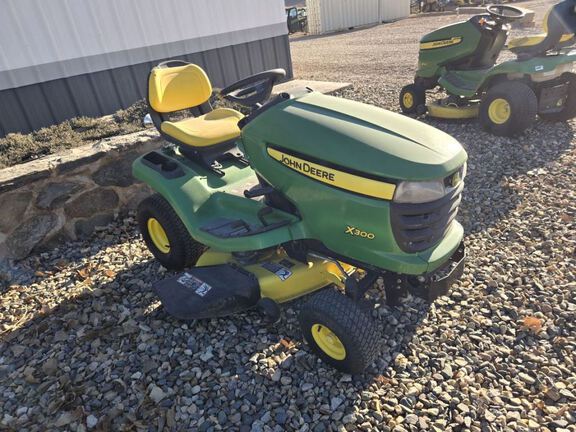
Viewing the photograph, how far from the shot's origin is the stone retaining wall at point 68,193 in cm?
328

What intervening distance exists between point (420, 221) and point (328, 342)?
729 millimetres

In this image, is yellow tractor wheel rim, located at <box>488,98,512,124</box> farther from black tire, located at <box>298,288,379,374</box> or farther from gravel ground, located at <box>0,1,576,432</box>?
black tire, located at <box>298,288,379,374</box>

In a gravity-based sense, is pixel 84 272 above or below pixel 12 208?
below

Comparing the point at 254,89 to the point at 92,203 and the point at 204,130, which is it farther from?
the point at 92,203

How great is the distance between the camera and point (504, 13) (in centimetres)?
493

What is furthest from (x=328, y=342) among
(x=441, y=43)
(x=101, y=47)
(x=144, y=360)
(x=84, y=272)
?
(x=101, y=47)

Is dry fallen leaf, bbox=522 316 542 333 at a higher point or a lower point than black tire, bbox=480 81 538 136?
lower

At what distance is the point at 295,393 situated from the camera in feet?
6.61

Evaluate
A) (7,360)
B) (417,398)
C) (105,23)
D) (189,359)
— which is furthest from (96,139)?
(417,398)

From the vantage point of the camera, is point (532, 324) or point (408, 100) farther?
point (408, 100)

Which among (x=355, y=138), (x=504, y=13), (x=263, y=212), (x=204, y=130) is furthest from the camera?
(x=504, y=13)

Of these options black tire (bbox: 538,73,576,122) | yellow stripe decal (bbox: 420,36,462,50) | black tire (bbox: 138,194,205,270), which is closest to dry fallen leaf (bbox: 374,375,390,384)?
black tire (bbox: 138,194,205,270)

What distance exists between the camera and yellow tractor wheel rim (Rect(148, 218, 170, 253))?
2994mm

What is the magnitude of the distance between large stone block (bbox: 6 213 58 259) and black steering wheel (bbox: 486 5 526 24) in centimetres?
494
